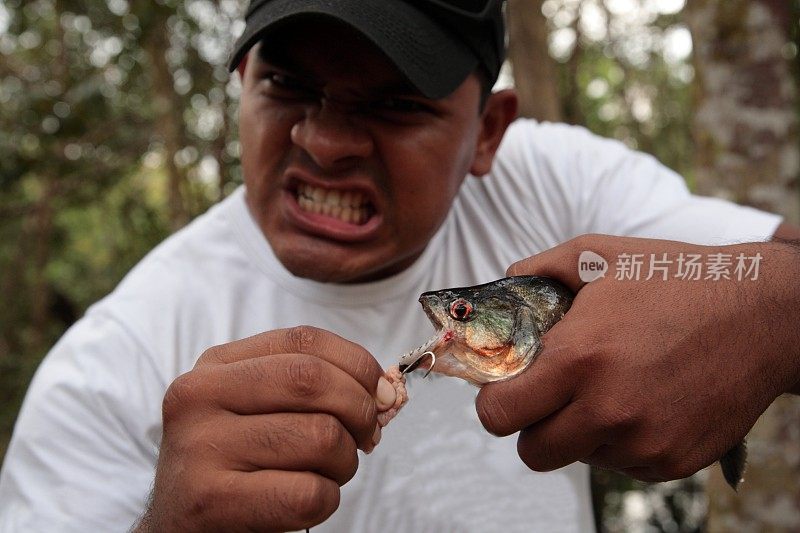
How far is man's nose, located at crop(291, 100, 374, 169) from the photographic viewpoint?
185 cm

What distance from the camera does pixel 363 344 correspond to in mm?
2254

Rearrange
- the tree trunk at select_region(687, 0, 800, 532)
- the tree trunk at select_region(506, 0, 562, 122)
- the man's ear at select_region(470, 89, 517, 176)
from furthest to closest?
the tree trunk at select_region(506, 0, 562, 122), the tree trunk at select_region(687, 0, 800, 532), the man's ear at select_region(470, 89, 517, 176)

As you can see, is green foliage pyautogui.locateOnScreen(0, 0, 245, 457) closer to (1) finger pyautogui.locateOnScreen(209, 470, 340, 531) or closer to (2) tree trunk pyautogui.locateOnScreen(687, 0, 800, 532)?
(2) tree trunk pyautogui.locateOnScreen(687, 0, 800, 532)

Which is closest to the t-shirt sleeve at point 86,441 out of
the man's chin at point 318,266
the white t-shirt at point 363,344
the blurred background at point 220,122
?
the white t-shirt at point 363,344

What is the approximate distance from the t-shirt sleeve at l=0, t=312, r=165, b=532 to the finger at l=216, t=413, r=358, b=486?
81 cm

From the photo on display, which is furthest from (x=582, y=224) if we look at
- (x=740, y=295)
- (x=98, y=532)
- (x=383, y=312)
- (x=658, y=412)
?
(x=98, y=532)

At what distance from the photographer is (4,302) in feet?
29.6

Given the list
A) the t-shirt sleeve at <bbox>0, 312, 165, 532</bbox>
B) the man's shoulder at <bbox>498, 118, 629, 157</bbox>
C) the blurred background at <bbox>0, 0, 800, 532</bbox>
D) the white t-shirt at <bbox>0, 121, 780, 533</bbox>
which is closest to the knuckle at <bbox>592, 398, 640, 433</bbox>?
the white t-shirt at <bbox>0, 121, 780, 533</bbox>

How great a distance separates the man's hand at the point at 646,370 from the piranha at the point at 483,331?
0.04 metres

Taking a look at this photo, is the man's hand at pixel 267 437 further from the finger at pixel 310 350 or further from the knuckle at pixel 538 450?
the knuckle at pixel 538 450

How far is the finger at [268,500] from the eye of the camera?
47.8 inches

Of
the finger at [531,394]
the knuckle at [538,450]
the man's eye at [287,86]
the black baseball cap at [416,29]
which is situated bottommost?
the knuckle at [538,450]

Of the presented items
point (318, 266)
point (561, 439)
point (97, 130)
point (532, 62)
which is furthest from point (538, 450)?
point (97, 130)

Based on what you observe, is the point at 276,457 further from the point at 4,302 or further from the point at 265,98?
the point at 4,302
